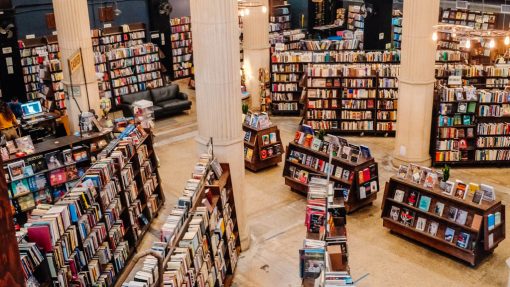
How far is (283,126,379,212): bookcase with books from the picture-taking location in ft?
36.1

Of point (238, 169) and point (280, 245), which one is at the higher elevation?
point (238, 169)

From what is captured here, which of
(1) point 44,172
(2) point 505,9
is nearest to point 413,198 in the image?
(1) point 44,172

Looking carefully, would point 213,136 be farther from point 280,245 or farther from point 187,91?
point 187,91

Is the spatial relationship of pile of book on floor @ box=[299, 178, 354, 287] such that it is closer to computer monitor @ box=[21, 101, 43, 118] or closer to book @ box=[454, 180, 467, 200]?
book @ box=[454, 180, 467, 200]

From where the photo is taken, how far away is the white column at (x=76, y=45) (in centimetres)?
1346

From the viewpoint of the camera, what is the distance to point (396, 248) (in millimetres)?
9914

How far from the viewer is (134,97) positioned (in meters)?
17.3

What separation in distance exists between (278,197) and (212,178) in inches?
130

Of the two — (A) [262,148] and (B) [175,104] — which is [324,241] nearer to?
(A) [262,148]

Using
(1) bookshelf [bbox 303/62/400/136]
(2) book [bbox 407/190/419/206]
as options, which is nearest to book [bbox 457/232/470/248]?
(2) book [bbox 407/190/419/206]

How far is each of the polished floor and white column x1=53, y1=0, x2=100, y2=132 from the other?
271cm

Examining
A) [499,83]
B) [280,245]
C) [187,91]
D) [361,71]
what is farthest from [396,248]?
[187,91]

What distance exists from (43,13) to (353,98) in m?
11.3

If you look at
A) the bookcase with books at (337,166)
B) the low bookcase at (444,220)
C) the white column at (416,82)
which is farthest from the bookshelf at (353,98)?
the low bookcase at (444,220)
